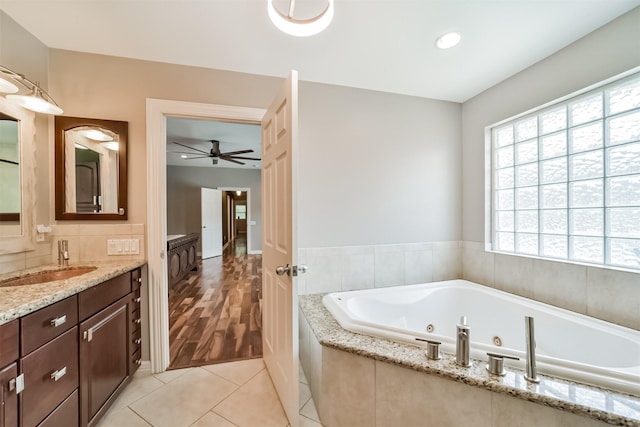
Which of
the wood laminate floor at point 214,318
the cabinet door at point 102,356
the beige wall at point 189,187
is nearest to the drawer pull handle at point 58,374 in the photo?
the cabinet door at point 102,356

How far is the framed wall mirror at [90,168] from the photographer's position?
1.69m

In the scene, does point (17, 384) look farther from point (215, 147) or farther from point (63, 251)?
point (215, 147)

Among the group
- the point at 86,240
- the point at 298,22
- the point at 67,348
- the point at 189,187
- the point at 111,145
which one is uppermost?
the point at 298,22

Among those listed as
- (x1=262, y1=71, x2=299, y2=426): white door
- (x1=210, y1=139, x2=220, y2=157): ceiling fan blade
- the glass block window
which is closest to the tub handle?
(x1=262, y1=71, x2=299, y2=426): white door

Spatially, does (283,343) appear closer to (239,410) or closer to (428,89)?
(239,410)

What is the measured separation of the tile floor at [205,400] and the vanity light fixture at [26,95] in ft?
6.04

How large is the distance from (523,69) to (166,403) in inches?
140

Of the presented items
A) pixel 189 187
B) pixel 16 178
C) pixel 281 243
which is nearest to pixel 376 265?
pixel 281 243

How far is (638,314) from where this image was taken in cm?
141

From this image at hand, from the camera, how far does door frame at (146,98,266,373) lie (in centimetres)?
182

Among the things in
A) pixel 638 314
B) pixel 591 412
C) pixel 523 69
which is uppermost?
pixel 523 69

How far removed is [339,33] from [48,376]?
2.32 meters

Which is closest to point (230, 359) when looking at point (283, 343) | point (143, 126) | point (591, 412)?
point (283, 343)

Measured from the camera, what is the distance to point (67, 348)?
44.8 inches
